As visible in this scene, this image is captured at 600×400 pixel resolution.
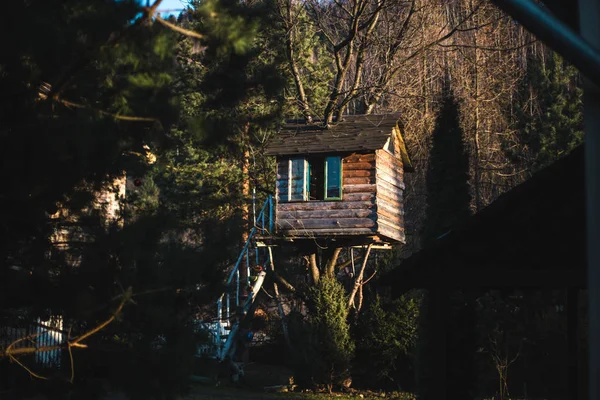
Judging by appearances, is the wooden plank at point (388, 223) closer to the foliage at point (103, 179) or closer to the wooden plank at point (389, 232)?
the wooden plank at point (389, 232)

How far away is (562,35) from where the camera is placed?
4.00m

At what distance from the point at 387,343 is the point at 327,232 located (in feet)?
12.3

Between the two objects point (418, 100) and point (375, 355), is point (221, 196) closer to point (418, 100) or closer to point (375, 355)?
point (375, 355)

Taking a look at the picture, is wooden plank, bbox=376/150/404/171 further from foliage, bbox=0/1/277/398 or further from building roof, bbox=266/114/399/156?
foliage, bbox=0/1/277/398

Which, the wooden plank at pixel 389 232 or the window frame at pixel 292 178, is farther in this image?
the window frame at pixel 292 178

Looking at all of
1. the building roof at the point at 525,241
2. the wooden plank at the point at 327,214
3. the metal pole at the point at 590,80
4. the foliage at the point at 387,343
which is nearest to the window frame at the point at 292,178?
the wooden plank at the point at 327,214

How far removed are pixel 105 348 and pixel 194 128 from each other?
→ 2.50m

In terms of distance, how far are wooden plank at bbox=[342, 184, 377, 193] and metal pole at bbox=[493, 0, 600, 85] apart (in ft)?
60.2

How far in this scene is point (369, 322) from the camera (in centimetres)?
2355

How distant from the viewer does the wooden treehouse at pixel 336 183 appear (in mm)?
22453

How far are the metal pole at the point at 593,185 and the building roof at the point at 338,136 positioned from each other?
59.7 feet

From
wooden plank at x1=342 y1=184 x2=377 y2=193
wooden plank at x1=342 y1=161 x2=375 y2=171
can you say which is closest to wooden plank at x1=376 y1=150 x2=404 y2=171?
wooden plank at x1=342 y1=161 x2=375 y2=171

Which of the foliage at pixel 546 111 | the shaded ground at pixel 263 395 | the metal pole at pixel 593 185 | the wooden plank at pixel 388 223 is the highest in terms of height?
the foliage at pixel 546 111

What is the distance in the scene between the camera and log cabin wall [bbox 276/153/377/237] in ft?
73.3
